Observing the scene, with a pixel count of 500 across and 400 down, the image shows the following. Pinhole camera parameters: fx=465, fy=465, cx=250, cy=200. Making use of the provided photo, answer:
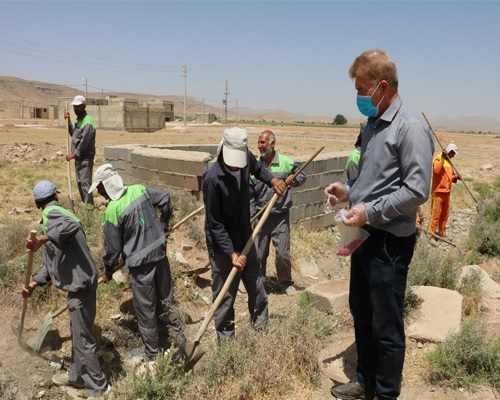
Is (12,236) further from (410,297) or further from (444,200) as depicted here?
(444,200)

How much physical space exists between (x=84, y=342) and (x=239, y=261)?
1526 millimetres

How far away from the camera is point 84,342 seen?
3922 millimetres

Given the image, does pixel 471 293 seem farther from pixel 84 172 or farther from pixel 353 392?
pixel 84 172

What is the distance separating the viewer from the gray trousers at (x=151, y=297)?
416cm

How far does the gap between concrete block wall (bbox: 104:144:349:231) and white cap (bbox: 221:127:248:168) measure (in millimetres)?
3586

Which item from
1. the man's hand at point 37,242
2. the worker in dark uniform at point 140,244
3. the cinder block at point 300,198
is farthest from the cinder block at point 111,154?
the man's hand at point 37,242

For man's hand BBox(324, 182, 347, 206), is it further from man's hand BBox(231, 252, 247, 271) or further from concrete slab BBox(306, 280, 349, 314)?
concrete slab BBox(306, 280, 349, 314)

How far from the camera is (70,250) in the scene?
3.77 metres

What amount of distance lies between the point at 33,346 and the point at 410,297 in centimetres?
351

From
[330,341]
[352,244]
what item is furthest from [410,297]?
[352,244]

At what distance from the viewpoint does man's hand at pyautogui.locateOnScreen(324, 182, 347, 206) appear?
304 centimetres

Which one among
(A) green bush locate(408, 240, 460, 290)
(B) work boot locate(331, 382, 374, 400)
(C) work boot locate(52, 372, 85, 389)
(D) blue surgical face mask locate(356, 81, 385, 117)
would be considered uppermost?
(D) blue surgical face mask locate(356, 81, 385, 117)

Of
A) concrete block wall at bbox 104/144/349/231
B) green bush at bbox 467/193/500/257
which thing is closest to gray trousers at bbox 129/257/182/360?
concrete block wall at bbox 104/144/349/231

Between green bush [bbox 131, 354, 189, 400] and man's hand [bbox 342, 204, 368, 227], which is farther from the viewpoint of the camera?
green bush [bbox 131, 354, 189, 400]
